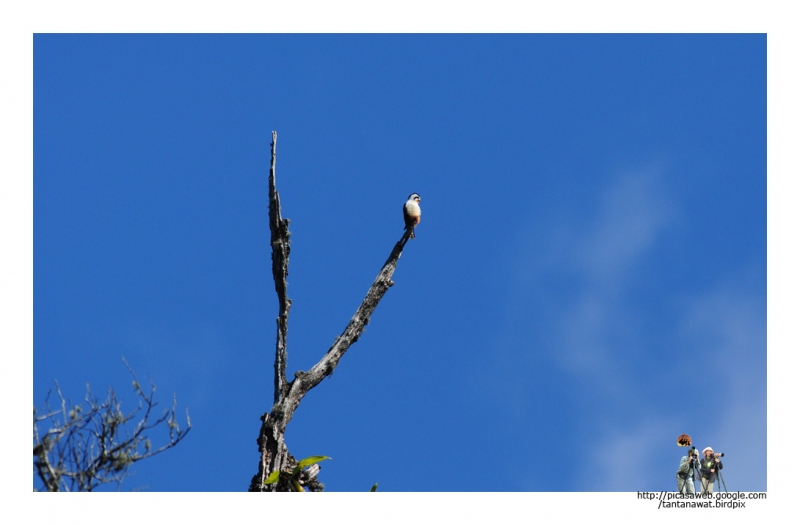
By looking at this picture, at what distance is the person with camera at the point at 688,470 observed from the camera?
1017 cm

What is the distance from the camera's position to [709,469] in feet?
33.8

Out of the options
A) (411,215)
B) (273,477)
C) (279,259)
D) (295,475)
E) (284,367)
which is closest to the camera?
(273,477)

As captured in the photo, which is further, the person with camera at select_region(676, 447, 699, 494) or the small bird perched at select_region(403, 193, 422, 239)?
the small bird perched at select_region(403, 193, 422, 239)

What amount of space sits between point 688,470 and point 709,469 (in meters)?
0.27

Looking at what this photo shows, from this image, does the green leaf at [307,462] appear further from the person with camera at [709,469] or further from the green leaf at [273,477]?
the person with camera at [709,469]

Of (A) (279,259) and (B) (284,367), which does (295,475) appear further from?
(A) (279,259)

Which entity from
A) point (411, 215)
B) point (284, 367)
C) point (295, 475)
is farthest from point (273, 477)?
point (411, 215)

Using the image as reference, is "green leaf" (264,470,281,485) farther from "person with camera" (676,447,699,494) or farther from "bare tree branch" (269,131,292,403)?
"person with camera" (676,447,699,494)

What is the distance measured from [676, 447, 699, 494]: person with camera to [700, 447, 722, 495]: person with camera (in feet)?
0.35

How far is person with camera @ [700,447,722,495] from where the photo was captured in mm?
10219

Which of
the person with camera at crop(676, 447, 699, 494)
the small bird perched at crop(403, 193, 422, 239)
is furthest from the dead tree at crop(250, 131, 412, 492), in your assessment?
the person with camera at crop(676, 447, 699, 494)
